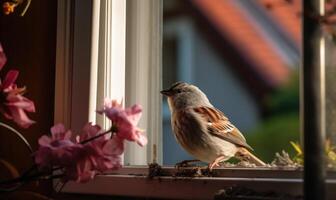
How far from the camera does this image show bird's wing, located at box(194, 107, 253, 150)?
4.56 ft

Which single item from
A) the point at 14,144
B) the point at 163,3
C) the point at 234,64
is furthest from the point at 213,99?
the point at 234,64

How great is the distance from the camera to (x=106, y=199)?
4.44 ft

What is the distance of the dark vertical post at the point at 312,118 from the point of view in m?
0.80

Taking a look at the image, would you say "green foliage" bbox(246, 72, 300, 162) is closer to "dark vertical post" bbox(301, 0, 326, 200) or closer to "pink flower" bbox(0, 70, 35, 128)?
"dark vertical post" bbox(301, 0, 326, 200)

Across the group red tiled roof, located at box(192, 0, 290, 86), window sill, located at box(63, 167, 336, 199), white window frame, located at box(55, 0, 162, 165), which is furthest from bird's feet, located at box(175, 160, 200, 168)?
red tiled roof, located at box(192, 0, 290, 86)

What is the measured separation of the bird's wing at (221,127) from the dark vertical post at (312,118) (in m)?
0.58

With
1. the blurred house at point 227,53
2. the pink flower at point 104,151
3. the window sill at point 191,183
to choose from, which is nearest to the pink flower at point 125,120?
the pink flower at point 104,151

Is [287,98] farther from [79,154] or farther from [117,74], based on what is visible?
[79,154]

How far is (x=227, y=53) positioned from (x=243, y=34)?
2.04 feet

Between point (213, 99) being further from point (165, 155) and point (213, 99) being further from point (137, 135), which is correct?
point (137, 135)

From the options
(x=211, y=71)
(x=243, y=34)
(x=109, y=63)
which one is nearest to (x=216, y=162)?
(x=109, y=63)

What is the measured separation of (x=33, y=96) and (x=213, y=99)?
18.7 inches

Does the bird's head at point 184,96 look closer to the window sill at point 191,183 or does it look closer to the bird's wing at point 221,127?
the bird's wing at point 221,127

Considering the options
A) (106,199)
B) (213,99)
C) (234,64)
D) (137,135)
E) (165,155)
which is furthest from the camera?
(234,64)
